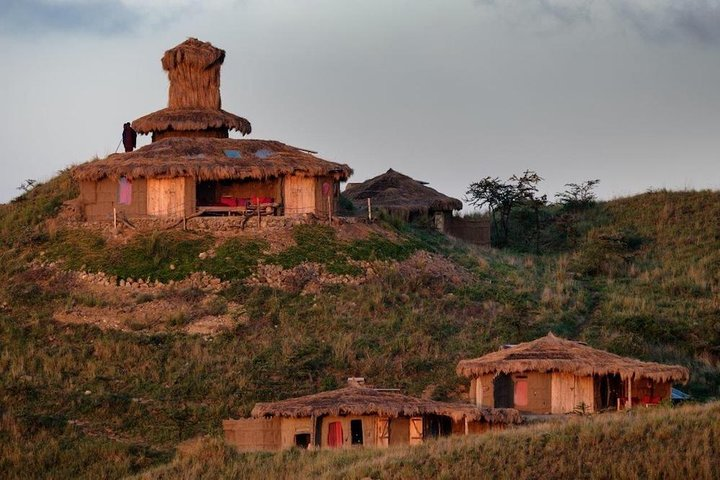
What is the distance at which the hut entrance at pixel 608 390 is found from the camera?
3028 cm

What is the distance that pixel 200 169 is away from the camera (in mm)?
38750

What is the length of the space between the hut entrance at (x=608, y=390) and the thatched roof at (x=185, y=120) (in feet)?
51.9

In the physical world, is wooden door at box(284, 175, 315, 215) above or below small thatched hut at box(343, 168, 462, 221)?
below

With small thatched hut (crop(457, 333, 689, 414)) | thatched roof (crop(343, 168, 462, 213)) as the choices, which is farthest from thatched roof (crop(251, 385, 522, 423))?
thatched roof (crop(343, 168, 462, 213))

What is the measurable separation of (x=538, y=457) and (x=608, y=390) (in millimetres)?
7220

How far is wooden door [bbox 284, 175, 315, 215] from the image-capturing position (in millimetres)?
40375

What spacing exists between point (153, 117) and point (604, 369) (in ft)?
57.7

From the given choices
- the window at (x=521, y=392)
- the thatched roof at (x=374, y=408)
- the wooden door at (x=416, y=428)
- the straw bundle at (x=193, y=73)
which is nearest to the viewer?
the thatched roof at (x=374, y=408)

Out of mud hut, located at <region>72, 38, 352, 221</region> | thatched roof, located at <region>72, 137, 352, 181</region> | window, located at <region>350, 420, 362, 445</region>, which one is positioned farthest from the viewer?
mud hut, located at <region>72, 38, 352, 221</region>

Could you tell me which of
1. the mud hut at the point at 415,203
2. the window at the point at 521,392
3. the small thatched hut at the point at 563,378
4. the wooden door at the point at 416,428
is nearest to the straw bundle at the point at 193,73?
the mud hut at the point at 415,203

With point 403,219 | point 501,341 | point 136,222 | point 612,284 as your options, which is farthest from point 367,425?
point 403,219

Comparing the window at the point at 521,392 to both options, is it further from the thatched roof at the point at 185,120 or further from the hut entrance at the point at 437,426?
the thatched roof at the point at 185,120

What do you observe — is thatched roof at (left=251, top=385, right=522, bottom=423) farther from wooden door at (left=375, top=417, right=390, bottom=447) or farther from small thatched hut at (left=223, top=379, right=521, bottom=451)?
wooden door at (left=375, top=417, right=390, bottom=447)

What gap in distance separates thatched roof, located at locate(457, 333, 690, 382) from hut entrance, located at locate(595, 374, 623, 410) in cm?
45
